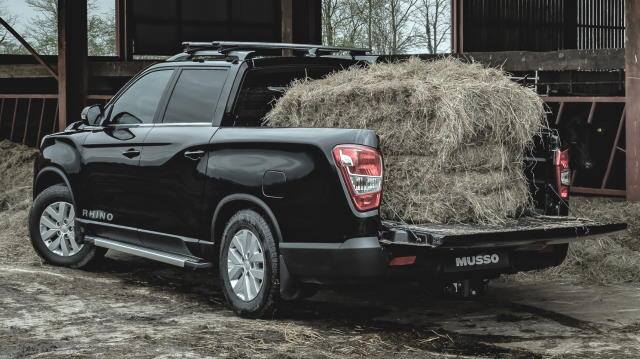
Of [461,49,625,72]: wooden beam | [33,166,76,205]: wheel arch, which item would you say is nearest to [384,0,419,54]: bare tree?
[461,49,625,72]: wooden beam

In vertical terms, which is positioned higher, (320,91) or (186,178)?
(320,91)

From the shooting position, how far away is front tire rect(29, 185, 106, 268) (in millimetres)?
9461

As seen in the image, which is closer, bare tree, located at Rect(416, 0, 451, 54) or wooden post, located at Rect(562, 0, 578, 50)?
wooden post, located at Rect(562, 0, 578, 50)

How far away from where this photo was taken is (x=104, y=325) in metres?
7.01

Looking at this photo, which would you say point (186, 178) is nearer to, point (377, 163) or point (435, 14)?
point (377, 163)

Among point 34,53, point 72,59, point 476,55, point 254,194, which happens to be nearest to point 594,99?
point 476,55

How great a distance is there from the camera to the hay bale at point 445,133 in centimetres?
674

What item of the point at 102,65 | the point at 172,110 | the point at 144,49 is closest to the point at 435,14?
the point at 144,49

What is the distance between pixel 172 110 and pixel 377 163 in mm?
2230

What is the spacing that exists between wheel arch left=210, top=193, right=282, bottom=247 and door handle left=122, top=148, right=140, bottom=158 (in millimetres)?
1156

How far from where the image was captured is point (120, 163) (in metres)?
8.53

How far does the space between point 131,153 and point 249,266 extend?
170 cm

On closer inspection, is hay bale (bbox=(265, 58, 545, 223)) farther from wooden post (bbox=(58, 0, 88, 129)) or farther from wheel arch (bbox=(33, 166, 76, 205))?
wooden post (bbox=(58, 0, 88, 129))

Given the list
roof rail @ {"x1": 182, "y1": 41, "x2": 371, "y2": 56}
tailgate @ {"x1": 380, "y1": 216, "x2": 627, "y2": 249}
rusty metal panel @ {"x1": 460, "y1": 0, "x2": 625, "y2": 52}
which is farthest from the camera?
rusty metal panel @ {"x1": 460, "y1": 0, "x2": 625, "y2": 52}
